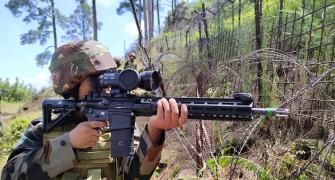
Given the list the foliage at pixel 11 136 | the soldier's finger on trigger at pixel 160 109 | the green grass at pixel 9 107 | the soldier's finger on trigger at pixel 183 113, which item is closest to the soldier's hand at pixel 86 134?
the soldier's finger on trigger at pixel 160 109

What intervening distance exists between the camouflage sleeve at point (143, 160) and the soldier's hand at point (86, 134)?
0.94 ft

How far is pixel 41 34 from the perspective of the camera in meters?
34.3

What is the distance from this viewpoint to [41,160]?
8.81 ft

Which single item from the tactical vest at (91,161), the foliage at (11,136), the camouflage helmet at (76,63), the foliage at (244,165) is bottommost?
the foliage at (11,136)

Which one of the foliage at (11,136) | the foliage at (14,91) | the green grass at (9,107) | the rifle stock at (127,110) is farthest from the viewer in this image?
the foliage at (14,91)

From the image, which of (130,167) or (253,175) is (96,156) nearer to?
(130,167)

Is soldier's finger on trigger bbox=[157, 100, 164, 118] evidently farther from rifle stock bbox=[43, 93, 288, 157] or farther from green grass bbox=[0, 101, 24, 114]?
green grass bbox=[0, 101, 24, 114]

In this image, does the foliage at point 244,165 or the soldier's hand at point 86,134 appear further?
the foliage at point 244,165

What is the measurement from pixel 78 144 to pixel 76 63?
0.52 metres

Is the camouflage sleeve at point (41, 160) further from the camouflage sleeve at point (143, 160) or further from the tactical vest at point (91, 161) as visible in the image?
the camouflage sleeve at point (143, 160)

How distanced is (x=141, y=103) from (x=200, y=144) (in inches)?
64.0

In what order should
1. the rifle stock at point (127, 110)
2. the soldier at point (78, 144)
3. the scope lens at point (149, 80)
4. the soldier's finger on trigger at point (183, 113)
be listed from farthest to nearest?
the soldier at point (78, 144), the scope lens at point (149, 80), the soldier's finger on trigger at point (183, 113), the rifle stock at point (127, 110)

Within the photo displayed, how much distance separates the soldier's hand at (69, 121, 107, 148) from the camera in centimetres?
249

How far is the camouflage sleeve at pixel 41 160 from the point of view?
104 inches
